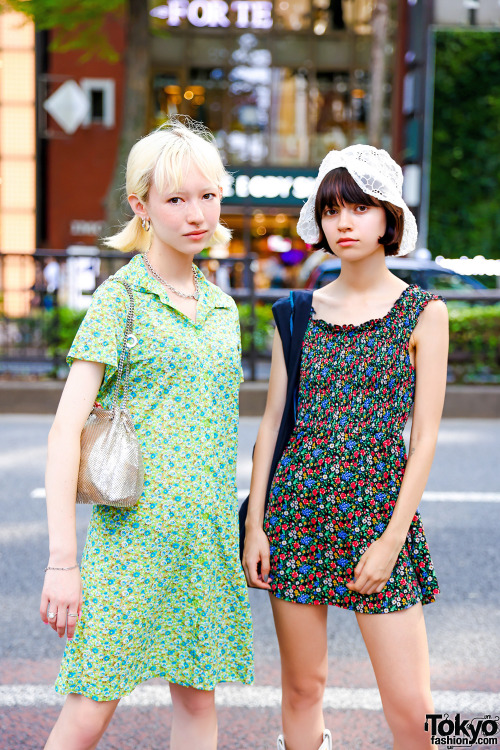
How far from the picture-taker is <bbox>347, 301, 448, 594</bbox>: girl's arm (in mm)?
2025

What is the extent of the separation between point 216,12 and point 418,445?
968 inches

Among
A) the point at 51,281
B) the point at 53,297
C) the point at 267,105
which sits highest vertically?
the point at 267,105

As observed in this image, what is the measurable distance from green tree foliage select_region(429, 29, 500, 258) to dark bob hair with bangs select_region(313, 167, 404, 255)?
2343 cm

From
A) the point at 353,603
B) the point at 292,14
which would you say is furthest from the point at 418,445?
the point at 292,14

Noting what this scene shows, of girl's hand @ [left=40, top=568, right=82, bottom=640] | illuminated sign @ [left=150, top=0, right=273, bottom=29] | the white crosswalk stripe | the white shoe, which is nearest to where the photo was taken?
girl's hand @ [left=40, top=568, right=82, bottom=640]

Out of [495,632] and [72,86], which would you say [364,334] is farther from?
[72,86]

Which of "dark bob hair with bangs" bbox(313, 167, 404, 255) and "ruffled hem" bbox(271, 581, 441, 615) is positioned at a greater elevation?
"dark bob hair with bangs" bbox(313, 167, 404, 255)

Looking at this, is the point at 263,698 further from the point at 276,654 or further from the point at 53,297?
the point at 53,297

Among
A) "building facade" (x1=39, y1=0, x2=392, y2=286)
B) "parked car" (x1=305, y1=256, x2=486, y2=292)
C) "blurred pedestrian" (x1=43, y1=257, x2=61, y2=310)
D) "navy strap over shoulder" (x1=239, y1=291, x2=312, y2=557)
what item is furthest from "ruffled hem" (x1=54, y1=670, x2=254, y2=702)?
"building facade" (x1=39, y1=0, x2=392, y2=286)

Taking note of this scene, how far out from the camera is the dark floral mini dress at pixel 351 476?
2.07 metres

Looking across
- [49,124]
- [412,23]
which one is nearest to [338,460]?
[412,23]

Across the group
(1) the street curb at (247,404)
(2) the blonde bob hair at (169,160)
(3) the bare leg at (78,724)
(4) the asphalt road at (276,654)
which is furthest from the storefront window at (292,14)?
(3) the bare leg at (78,724)

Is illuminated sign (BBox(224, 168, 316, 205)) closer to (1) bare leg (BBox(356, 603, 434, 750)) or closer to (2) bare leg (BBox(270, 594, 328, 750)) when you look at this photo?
(2) bare leg (BBox(270, 594, 328, 750))

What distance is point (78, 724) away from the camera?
195cm
